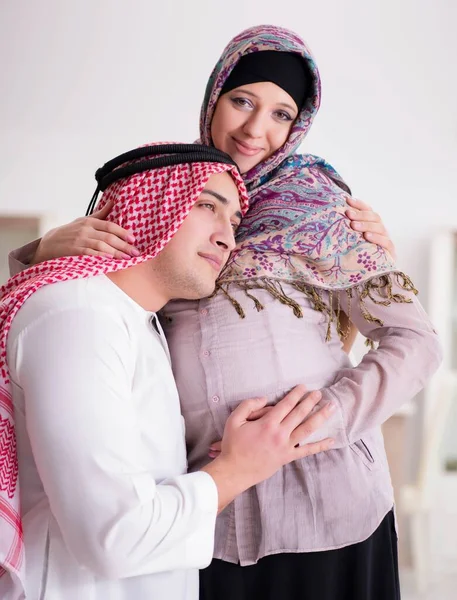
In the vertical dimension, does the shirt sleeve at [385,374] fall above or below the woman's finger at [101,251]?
below

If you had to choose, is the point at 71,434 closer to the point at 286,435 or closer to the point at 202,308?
the point at 286,435

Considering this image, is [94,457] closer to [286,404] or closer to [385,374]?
[286,404]

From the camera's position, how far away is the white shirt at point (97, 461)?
3.48 ft

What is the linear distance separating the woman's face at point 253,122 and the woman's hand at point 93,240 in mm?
401

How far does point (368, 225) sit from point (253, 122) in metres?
0.37

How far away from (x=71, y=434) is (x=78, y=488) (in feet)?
0.28

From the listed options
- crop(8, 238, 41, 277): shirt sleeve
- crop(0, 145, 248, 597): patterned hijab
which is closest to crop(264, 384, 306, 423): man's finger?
crop(0, 145, 248, 597): patterned hijab

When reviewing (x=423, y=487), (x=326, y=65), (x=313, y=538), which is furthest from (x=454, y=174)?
(x=313, y=538)

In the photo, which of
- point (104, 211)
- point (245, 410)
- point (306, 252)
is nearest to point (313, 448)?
point (245, 410)

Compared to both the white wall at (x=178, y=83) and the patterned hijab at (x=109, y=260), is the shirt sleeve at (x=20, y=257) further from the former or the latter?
the white wall at (x=178, y=83)

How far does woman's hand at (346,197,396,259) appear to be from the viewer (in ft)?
5.15

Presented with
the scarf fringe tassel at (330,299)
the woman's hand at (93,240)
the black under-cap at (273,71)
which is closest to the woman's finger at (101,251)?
the woman's hand at (93,240)

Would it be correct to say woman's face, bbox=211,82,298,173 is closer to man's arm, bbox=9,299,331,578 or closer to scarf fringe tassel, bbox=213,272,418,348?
scarf fringe tassel, bbox=213,272,418,348

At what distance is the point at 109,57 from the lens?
155 inches
